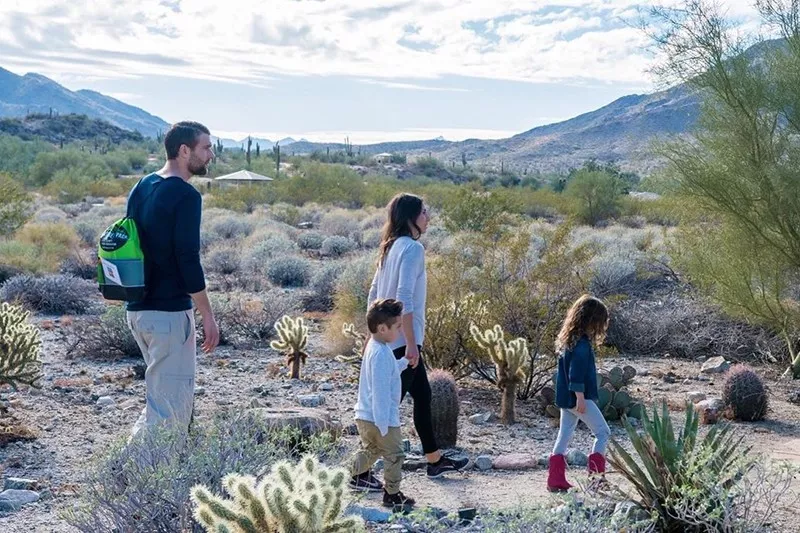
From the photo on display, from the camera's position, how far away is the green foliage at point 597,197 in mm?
34594

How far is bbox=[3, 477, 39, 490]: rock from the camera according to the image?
20.5 feet

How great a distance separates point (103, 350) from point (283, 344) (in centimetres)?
272

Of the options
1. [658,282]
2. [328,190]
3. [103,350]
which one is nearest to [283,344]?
[103,350]

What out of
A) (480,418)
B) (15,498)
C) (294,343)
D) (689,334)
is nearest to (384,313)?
(15,498)

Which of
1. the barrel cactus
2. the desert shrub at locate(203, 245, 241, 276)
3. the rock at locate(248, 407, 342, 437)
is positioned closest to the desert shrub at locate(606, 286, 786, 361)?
the barrel cactus

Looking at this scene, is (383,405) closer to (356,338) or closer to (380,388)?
(380,388)

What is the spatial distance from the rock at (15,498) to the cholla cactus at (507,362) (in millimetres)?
4023

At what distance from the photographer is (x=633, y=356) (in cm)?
1301

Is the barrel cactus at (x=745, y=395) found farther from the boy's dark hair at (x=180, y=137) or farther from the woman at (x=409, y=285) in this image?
the boy's dark hair at (x=180, y=137)

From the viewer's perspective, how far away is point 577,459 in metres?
7.41

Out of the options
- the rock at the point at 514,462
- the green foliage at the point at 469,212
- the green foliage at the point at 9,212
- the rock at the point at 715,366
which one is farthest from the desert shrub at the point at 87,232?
the rock at the point at 514,462

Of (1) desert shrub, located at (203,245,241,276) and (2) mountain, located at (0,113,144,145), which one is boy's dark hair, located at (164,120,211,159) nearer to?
(1) desert shrub, located at (203,245,241,276)

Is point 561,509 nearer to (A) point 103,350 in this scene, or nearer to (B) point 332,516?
(B) point 332,516

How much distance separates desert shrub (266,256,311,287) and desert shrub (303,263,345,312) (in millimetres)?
1542
